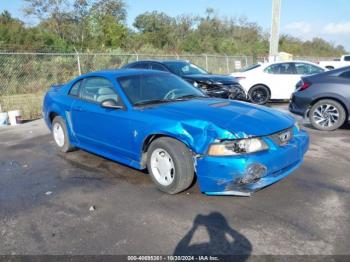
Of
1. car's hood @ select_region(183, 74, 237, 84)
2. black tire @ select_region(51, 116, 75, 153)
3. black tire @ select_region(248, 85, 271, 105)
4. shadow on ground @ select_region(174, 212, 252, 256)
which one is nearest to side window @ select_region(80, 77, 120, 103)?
black tire @ select_region(51, 116, 75, 153)

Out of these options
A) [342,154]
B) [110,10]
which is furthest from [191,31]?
[342,154]

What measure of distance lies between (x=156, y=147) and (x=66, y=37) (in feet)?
97.0

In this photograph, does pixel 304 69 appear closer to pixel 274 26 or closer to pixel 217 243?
pixel 274 26

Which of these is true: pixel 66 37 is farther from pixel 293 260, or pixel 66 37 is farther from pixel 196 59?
pixel 293 260

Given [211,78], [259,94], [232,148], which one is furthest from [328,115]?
[232,148]

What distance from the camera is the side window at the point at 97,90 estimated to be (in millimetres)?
5176

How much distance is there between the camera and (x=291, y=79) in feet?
39.4

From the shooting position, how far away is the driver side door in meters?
4.84

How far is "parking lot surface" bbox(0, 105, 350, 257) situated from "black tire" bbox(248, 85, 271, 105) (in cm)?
667

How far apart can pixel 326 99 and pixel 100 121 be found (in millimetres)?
5164

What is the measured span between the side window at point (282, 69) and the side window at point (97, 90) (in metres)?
7.95

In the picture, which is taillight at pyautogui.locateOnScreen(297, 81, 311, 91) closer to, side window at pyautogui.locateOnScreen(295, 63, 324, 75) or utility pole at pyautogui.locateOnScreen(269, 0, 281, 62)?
side window at pyautogui.locateOnScreen(295, 63, 324, 75)

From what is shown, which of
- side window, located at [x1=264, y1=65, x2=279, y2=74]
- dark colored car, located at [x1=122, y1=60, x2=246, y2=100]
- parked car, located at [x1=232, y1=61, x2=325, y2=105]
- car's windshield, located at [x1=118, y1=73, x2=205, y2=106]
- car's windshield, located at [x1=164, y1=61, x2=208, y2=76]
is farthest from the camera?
side window, located at [x1=264, y1=65, x2=279, y2=74]

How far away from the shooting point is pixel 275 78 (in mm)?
12086
